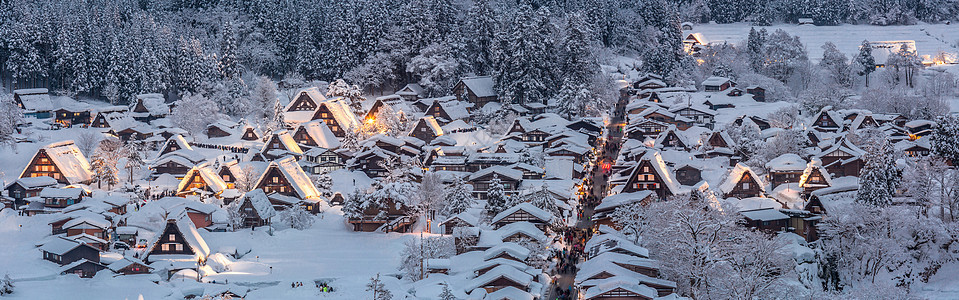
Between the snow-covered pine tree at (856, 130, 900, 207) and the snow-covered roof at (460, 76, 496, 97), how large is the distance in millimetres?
30773

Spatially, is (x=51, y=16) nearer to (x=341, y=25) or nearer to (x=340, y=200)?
(x=341, y=25)

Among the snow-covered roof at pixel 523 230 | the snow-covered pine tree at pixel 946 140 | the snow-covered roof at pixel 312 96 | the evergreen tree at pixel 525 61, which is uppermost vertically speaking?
the evergreen tree at pixel 525 61

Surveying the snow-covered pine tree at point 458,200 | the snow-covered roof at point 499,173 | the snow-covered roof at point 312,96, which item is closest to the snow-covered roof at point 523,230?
the snow-covered pine tree at point 458,200

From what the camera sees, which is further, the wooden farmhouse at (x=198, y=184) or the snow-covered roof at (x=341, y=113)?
the snow-covered roof at (x=341, y=113)

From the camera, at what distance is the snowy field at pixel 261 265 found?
4606cm

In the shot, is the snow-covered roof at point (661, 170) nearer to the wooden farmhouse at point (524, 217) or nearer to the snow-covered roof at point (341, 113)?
the wooden farmhouse at point (524, 217)

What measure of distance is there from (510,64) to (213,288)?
127 ft

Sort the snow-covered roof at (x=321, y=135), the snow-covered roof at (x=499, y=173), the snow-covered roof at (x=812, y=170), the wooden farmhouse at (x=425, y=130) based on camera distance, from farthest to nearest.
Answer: the wooden farmhouse at (x=425, y=130) < the snow-covered roof at (x=321, y=135) < the snow-covered roof at (x=499, y=173) < the snow-covered roof at (x=812, y=170)

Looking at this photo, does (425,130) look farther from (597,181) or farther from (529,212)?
(529,212)

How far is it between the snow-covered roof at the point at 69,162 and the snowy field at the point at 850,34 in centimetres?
6558

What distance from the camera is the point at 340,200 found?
6209cm

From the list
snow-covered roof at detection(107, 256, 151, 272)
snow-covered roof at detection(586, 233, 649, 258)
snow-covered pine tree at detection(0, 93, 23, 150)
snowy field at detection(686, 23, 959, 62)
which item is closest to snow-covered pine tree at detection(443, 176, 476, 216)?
snow-covered roof at detection(586, 233, 649, 258)

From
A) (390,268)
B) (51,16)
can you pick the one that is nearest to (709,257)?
(390,268)

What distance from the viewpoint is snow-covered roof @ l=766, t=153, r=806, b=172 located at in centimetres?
6269
